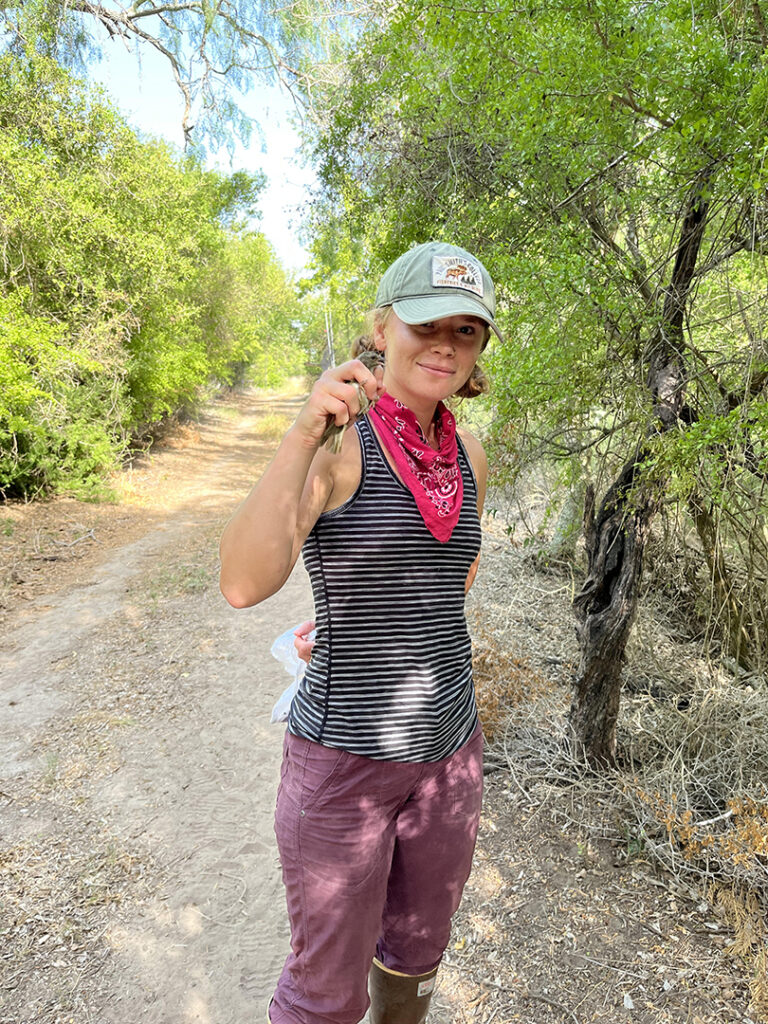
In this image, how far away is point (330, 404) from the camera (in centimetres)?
100

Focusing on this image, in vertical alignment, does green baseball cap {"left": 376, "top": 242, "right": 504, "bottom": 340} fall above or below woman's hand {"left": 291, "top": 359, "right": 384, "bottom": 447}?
above

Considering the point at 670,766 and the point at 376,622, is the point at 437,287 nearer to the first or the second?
the point at 376,622

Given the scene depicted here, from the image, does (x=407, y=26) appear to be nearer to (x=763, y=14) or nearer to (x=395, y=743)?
(x=763, y=14)

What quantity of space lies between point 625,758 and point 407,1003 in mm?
1958

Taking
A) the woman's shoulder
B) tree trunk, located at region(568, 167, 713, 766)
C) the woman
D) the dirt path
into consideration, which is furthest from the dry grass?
the woman's shoulder

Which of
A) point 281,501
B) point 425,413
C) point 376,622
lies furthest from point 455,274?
point 376,622

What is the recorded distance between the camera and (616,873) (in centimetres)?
256

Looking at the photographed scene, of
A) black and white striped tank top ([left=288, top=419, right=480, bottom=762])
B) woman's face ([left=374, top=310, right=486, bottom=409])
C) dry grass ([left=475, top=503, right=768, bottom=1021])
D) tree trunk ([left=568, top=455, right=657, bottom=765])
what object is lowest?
dry grass ([left=475, top=503, right=768, bottom=1021])

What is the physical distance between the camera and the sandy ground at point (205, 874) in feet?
6.98

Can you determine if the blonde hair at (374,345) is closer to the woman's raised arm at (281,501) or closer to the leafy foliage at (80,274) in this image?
the woman's raised arm at (281,501)

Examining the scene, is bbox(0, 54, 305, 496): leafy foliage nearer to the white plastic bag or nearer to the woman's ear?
the white plastic bag

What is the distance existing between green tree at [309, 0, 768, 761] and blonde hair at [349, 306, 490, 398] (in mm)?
850

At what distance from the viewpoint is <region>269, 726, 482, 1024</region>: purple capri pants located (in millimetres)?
1214

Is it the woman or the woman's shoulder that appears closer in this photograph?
the woman
